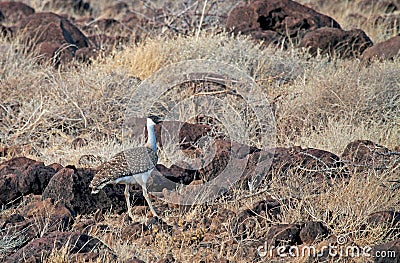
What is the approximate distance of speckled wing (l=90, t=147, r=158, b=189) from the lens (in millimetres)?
6027

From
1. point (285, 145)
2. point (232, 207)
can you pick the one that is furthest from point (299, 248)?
point (285, 145)

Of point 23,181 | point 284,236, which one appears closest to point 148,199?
point 23,181

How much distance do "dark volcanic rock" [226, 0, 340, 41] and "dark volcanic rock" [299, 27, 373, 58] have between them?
615 mm

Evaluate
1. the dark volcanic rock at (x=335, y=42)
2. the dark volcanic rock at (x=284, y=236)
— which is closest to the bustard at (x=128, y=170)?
the dark volcanic rock at (x=284, y=236)

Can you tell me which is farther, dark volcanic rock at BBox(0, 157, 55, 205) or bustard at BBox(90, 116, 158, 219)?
dark volcanic rock at BBox(0, 157, 55, 205)

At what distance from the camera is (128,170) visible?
20.1 ft

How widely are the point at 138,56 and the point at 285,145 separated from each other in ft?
8.71

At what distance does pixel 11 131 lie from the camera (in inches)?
329

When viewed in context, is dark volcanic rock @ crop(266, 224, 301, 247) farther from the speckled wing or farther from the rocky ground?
the speckled wing

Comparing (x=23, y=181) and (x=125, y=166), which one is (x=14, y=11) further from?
(x=125, y=166)

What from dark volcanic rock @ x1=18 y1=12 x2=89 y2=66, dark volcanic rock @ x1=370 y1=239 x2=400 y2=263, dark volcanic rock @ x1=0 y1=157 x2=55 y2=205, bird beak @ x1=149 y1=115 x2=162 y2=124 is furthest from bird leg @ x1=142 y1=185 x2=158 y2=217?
dark volcanic rock @ x1=18 y1=12 x2=89 y2=66

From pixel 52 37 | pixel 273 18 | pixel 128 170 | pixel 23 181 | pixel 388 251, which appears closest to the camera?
pixel 388 251

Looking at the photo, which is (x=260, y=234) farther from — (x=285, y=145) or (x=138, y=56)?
(x=138, y=56)

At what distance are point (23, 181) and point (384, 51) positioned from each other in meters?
5.53
